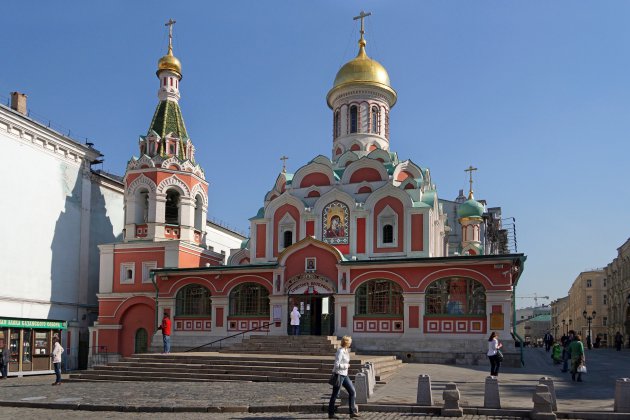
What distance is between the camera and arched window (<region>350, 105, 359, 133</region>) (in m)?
34.6

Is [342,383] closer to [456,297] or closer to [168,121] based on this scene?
[456,297]

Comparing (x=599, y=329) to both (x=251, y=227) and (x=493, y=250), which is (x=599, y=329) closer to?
(x=493, y=250)

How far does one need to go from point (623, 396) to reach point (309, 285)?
1639 cm

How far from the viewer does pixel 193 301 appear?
30.0m

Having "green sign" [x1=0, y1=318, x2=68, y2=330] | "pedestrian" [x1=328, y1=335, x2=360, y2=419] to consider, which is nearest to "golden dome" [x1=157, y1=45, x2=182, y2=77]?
"green sign" [x1=0, y1=318, x2=68, y2=330]

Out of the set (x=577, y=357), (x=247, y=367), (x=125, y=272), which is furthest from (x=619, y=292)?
(x=247, y=367)

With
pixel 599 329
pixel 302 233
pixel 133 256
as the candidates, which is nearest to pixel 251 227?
pixel 302 233

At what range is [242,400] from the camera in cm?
1531

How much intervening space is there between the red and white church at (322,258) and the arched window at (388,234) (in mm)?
129

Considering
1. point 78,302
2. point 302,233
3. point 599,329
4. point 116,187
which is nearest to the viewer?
point 302,233

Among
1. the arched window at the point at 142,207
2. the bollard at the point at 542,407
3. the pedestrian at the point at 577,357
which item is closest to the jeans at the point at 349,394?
the bollard at the point at 542,407

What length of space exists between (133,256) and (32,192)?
537 centimetres

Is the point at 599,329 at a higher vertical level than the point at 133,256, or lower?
lower

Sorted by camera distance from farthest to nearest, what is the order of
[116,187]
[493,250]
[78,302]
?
[493,250] < [116,187] < [78,302]
